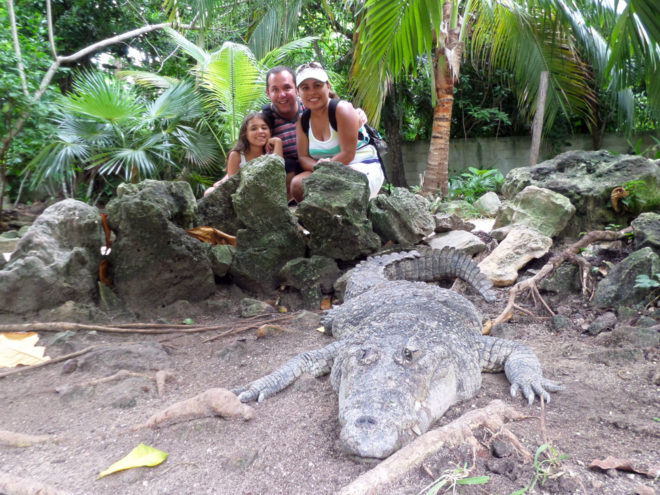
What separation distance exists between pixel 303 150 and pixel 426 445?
3.24m

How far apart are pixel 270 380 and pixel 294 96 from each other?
2.96 metres

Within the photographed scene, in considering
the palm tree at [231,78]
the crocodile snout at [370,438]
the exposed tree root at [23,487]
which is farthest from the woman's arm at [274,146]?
the exposed tree root at [23,487]

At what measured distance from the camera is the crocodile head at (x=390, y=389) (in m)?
1.53

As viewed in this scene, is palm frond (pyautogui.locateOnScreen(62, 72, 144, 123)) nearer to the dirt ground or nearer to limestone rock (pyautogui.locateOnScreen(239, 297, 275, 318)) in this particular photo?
limestone rock (pyautogui.locateOnScreen(239, 297, 275, 318))

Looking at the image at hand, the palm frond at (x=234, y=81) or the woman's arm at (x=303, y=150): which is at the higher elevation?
the palm frond at (x=234, y=81)

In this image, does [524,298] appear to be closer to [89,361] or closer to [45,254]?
[89,361]

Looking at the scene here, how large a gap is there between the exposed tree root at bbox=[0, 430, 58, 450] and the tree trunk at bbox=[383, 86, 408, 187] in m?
9.97

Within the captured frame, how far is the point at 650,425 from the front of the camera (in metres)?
1.75

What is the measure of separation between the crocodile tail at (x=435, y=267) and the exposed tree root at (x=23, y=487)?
2657mm

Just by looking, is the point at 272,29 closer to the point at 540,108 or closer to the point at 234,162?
the point at 234,162

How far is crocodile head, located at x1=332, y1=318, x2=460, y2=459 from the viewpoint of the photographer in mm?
1529

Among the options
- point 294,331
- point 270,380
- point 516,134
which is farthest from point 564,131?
point 270,380

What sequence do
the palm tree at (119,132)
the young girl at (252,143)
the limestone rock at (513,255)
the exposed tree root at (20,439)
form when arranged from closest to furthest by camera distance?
the exposed tree root at (20,439) → the limestone rock at (513,255) → the young girl at (252,143) → the palm tree at (119,132)

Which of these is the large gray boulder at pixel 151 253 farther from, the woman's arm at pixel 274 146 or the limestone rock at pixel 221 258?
the woman's arm at pixel 274 146
